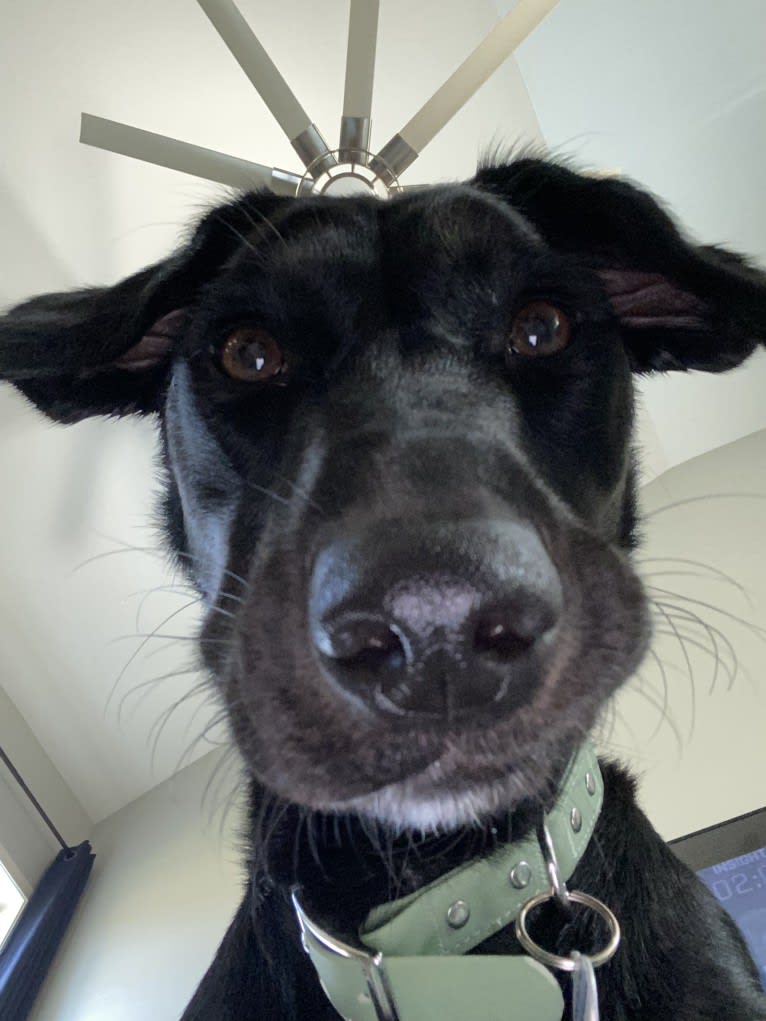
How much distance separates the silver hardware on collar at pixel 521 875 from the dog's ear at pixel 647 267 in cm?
74

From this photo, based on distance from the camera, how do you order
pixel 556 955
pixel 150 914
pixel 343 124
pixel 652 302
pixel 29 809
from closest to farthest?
pixel 556 955 → pixel 652 302 → pixel 343 124 → pixel 150 914 → pixel 29 809

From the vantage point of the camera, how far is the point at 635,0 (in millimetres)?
2951

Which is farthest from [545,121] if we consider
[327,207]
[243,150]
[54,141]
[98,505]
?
[327,207]

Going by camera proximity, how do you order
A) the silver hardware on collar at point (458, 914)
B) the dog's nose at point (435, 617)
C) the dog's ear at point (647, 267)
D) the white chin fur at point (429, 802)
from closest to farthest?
the dog's nose at point (435, 617)
the white chin fur at point (429, 802)
the silver hardware on collar at point (458, 914)
the dog's ear at point (647, 267)

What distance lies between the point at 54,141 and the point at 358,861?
2.29 metres

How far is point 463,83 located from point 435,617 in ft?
6.41

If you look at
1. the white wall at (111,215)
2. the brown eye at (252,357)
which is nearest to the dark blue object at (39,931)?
the white wall at (111,215)

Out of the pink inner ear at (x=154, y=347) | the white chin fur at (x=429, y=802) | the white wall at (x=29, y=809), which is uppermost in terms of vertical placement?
the pink inner ear at (x=154, y=347)

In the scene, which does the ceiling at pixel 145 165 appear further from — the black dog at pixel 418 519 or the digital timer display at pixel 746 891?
the digital timer display at pixel 746 891

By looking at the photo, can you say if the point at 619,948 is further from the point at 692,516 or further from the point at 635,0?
the point at 635,0

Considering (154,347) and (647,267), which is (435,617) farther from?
(154,347)

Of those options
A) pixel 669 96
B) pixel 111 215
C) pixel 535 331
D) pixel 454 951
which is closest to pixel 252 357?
pixel 535 331

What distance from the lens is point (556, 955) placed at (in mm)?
757

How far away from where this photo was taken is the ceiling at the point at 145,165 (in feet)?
7.32
